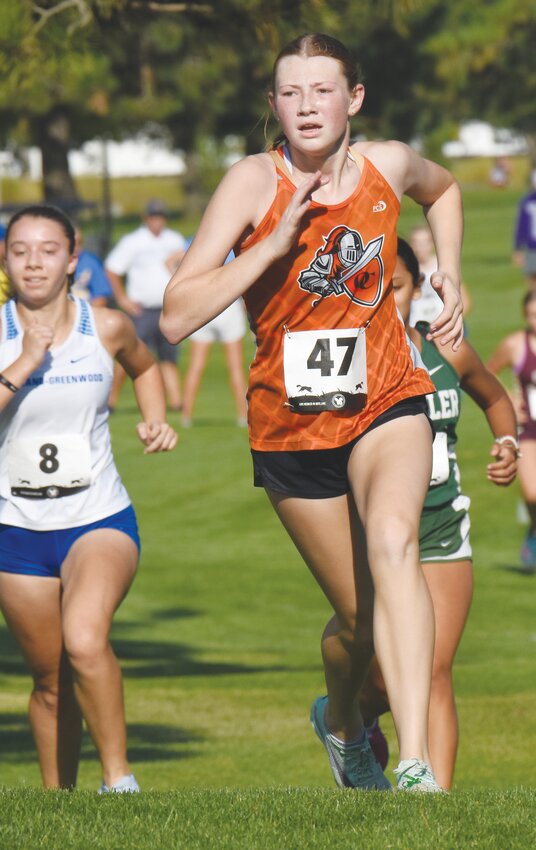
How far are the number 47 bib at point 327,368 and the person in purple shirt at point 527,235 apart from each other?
1734 centimetres

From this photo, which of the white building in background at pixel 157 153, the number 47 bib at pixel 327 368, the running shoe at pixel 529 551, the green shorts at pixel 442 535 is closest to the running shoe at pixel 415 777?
the number 47 bib at pixel 327 368

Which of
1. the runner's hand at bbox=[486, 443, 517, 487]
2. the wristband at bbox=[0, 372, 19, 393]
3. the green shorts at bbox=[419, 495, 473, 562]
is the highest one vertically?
the wristband at bbox=[0, 372, 19, 393]

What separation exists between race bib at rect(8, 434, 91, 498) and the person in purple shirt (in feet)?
54.4

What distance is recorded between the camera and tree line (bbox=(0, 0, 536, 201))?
23.5ft

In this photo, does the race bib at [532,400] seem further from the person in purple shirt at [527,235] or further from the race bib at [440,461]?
the person in purple shirt at [527,235]

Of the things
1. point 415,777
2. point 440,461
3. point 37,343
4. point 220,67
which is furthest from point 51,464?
point 220,67

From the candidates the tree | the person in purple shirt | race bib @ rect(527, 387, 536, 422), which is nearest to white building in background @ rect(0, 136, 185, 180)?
the tree

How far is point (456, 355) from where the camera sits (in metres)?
6.58

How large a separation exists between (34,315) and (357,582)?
1.71 meters

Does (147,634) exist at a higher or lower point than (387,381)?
lower

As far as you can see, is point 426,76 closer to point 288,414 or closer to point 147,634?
point 147,634

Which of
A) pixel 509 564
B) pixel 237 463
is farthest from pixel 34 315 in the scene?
pixel 237 463

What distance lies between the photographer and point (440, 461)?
6414 millimetres

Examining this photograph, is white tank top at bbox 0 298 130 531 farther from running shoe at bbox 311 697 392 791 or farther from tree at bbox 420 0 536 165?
tree at bbox 420 0 536 165
